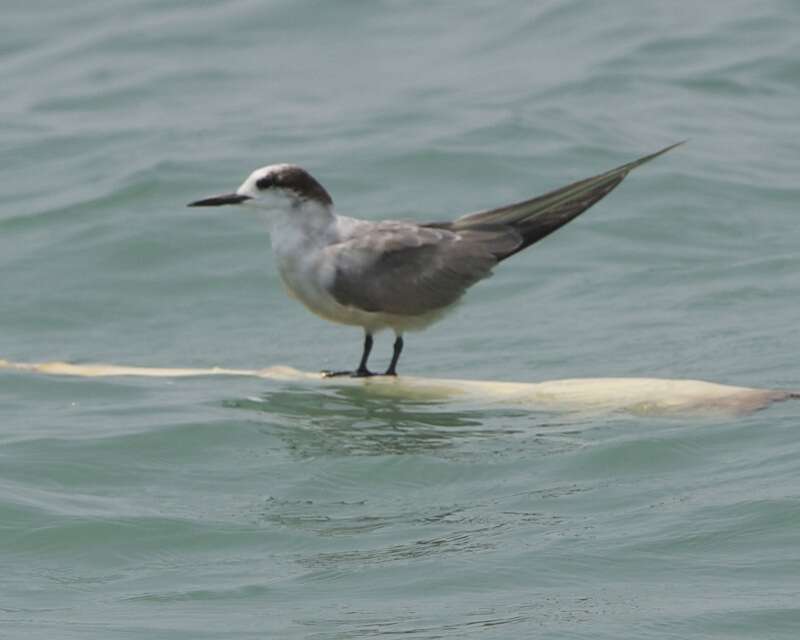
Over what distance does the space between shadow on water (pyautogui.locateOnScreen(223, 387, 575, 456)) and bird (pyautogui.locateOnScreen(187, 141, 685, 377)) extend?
1.14ft

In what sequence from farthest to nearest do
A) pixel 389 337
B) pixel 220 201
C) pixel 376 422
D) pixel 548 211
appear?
pixel 389 337, pixel 548 211, pixel 220 201, pixel 376 422

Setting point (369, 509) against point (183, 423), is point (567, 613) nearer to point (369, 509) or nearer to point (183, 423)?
point (369, 509)

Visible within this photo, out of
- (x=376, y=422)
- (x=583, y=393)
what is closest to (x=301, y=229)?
(x=376, y=422)

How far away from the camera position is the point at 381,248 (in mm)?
9000

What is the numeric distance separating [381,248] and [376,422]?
1.03m

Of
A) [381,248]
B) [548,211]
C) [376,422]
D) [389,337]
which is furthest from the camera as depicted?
[389,337]

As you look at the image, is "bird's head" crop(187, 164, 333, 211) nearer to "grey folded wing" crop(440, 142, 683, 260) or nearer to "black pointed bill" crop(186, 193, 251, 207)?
"black pointed bill" crop(186, 193, 251, 207)

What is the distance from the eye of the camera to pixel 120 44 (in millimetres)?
18156

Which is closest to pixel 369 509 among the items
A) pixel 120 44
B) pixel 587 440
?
pixel 587 440

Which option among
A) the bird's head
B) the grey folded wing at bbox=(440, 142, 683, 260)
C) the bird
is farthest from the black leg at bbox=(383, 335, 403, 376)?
the bird's head

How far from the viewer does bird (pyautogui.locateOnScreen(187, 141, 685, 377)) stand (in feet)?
29.1

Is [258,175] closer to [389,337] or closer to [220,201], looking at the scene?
[220,201]

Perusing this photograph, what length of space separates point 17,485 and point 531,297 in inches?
199

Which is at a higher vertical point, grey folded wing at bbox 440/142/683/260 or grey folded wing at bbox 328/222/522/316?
grey folded wing at bbox 440/142/683/260
